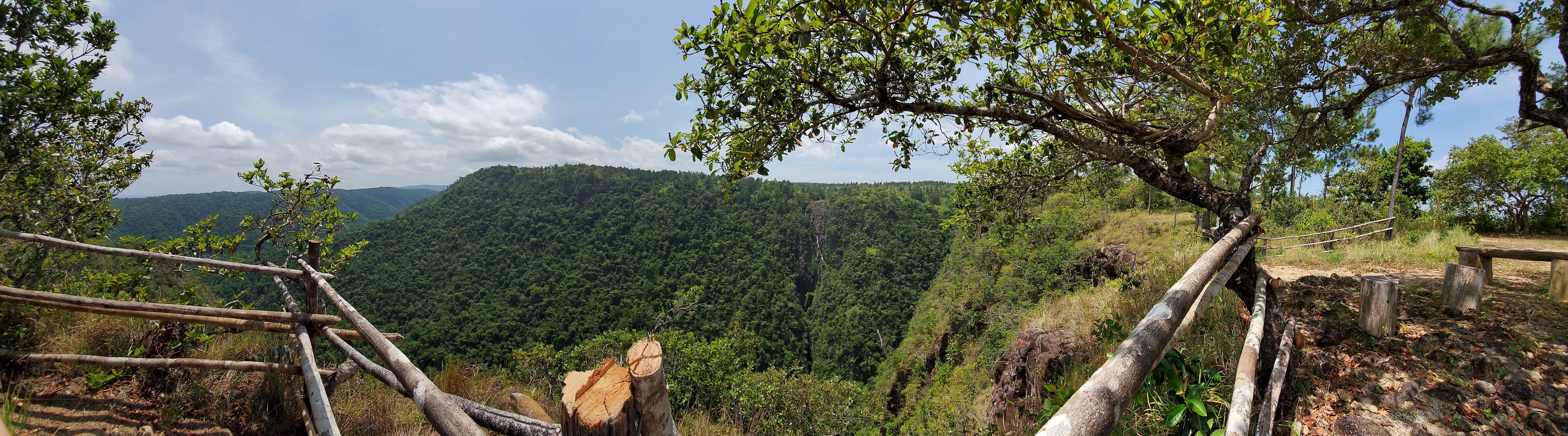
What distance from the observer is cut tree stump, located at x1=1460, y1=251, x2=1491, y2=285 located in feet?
13.1

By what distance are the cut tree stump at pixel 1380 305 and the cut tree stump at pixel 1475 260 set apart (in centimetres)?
213

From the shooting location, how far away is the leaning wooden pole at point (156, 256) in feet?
9.78

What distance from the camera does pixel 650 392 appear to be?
1.10 meters

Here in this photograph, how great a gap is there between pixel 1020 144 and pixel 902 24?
2.63 meters

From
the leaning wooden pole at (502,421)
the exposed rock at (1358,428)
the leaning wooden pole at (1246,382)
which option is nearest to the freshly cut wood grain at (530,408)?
the leaning wooden pole at (502,421)

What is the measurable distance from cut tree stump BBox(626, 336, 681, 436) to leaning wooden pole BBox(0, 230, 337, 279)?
3192 mm

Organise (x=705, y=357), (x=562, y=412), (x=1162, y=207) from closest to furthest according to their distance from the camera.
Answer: (x=562, y=412), (x=705, y=357), (x=1162, y=207)

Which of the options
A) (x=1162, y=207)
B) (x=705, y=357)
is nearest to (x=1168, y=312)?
(x=705, y=357)

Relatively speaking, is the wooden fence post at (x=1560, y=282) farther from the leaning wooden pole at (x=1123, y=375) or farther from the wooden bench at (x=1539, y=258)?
the leaning wooden pole at (x=1123, y=375)

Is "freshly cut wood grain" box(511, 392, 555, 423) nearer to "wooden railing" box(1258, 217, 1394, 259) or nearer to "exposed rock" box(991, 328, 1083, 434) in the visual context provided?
"exposed rock" box(991, 328, 1083, 434)

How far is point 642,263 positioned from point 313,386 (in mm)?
54862

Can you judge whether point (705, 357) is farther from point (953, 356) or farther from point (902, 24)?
point (902, 24)

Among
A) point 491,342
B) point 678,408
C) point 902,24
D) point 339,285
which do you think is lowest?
point 491,342

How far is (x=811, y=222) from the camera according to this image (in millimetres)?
80875
